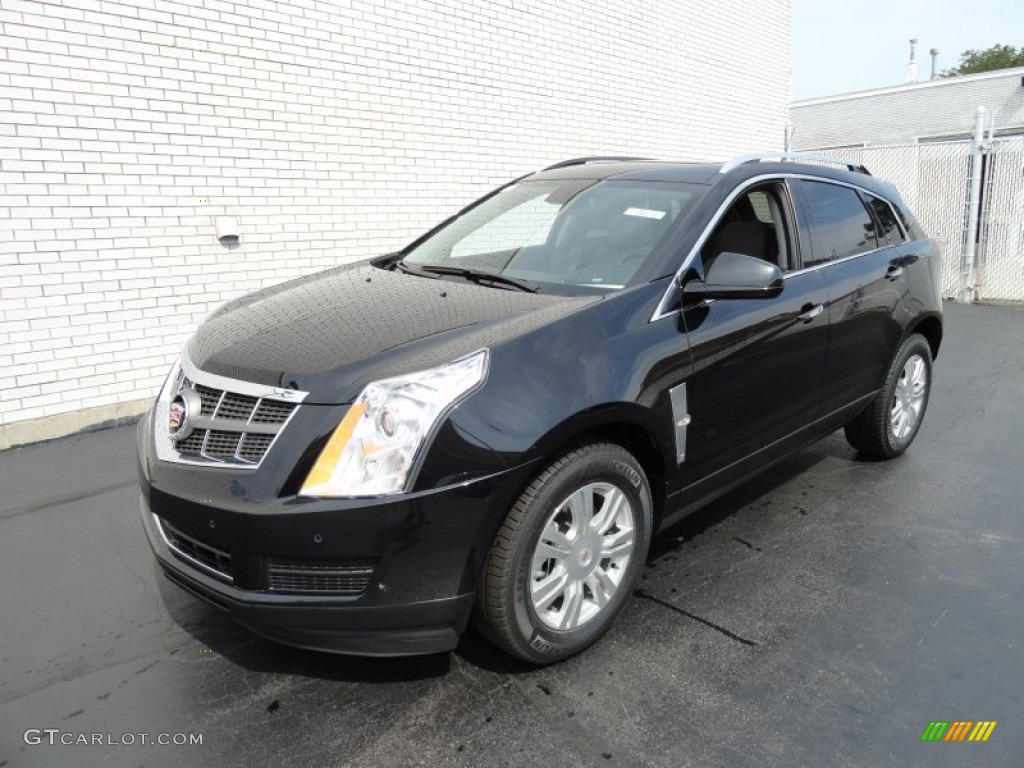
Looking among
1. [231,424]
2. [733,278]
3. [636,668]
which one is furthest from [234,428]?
[733,278]

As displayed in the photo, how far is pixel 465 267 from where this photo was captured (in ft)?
11.4

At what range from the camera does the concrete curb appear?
5.06 meters

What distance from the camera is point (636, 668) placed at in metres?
2.70

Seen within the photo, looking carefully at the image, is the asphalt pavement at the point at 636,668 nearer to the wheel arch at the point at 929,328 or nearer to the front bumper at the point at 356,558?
the front bumper at the point at 356,558

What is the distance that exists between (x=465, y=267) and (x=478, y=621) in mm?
1629

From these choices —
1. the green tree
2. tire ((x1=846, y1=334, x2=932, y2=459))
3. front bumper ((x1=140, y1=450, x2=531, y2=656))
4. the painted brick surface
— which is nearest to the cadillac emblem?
front bumper ((x1=140, y1=450, x2=531, y2=656))

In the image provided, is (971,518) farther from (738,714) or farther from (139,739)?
(139,739)

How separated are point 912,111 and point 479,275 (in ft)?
79.0

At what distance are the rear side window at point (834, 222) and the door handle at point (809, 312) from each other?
0.23m

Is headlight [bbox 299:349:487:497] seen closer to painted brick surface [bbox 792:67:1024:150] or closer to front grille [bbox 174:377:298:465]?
front grille [bbox 174:377:298:465]

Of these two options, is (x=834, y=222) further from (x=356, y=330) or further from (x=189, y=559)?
(x=189, y=559)

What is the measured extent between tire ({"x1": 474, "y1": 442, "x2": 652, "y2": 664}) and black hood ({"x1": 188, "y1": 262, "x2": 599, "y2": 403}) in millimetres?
524

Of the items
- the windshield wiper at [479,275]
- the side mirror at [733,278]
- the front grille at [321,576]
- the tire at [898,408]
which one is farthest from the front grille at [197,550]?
the tire at [898,408]

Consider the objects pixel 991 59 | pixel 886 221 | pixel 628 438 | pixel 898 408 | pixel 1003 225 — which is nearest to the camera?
pixel 628 438
